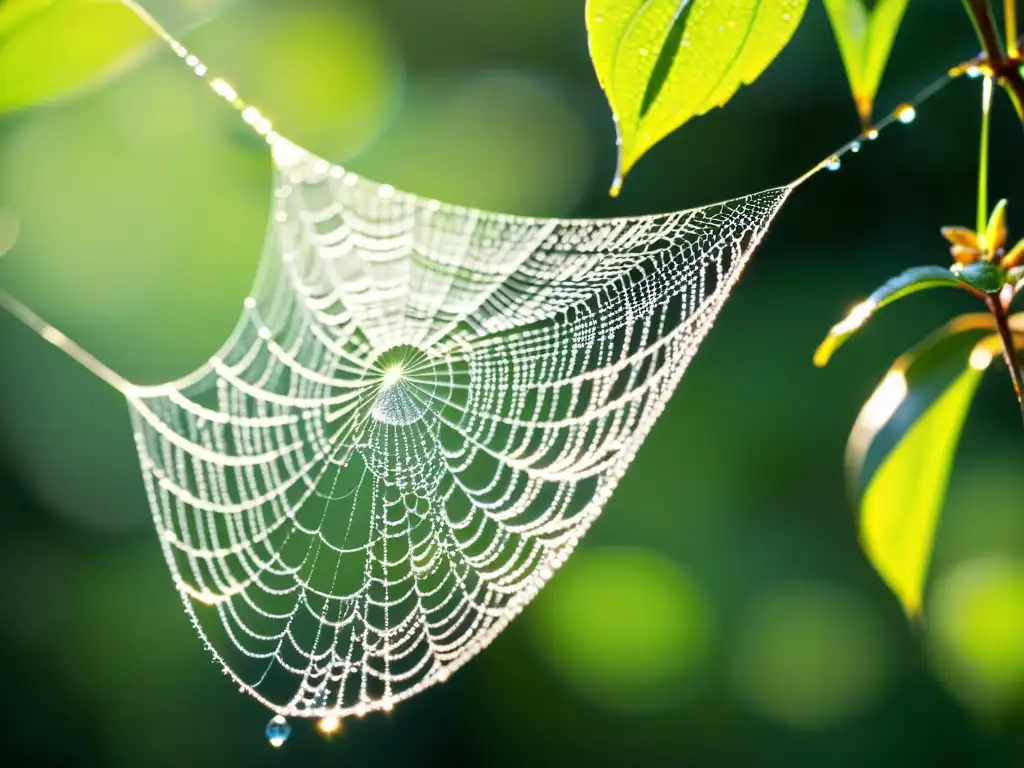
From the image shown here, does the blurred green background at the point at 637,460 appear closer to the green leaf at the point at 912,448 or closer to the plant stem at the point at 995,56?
the green leaf at the point at 912,448

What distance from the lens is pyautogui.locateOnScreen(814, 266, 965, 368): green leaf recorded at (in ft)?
2.10

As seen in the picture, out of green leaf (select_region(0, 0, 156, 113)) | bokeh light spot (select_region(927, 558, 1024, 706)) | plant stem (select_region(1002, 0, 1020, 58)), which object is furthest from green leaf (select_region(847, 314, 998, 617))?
bokeh light spot (select_region(927, 558, 1024, 706))

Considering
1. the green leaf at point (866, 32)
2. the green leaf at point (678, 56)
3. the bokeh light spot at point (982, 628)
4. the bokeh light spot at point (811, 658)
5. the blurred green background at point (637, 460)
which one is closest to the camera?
the green leaf at point (678, 56)

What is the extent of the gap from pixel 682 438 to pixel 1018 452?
34.3 inches

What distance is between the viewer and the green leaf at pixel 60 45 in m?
0.46

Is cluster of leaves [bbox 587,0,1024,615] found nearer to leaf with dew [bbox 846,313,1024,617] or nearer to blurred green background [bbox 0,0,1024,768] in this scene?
leaf with dew [bbox 846,313,1024,617]

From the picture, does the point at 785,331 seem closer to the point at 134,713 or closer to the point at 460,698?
the point at 460,698

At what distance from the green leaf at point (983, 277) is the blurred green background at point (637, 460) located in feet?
7.23

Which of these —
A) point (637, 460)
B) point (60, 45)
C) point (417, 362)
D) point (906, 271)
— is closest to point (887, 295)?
point (906, 271)

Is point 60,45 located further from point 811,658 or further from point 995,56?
point 811,658

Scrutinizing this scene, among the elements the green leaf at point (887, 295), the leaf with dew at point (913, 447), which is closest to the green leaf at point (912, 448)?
the leaf with dew at point (913, 447)

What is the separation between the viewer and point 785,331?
115 inches

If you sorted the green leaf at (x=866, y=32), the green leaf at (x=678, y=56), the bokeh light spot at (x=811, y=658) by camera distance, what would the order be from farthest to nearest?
the bokeh light spot at (x=811, y=658)
the green leaf at (x=866, y=32)
the green leaf at (x=678, y=56)

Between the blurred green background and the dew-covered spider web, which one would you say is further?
the blurred green background
